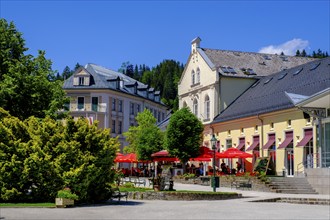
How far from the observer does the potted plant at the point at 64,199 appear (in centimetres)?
2153

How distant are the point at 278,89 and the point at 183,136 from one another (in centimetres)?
965

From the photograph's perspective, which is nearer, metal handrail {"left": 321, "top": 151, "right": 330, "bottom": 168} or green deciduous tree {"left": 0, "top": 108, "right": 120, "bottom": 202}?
green deciduous tree {"left": 0, "top": 108, "right": 120, "bottom": 202}

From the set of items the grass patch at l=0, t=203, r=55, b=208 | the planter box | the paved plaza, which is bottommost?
the paved plaza

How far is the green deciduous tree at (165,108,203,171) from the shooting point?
44969mm

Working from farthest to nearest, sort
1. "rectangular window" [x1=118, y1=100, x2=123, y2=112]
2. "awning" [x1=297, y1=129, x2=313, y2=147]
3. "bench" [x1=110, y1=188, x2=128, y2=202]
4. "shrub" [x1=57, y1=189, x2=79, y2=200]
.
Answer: "rectangular window" [x1=118, y1=100, x2=123, y2=112] → "awning" [x1=297, y1=129, x2=313, y2=147] → "bench" [x1=110, y1=188, x2=128, y2=202] → "shrub" [x1=57, y1=189, x2=79, y2=200]

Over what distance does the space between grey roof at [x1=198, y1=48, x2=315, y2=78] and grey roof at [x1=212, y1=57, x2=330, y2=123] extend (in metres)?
3.14

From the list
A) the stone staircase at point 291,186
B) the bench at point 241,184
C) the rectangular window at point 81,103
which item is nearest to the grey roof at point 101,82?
the rectangular window at point 81,103

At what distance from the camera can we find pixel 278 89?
4747 cm

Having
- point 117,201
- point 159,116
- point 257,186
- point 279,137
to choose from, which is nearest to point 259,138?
point 279,137

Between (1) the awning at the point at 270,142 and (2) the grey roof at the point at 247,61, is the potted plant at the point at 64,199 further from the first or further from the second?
(2) the grey roof at the point at 247,61

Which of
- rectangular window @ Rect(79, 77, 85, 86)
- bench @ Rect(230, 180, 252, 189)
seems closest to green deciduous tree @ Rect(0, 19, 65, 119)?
bench @ Rect(230, 180, 252, 189)

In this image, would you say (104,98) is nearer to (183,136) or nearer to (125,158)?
(125,158)

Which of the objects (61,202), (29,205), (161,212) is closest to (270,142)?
(161,212)

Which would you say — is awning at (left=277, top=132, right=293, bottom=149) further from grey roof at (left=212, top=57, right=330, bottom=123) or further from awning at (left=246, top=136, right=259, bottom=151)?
awning at (left=246, top=136, right=259, bottom=151)
